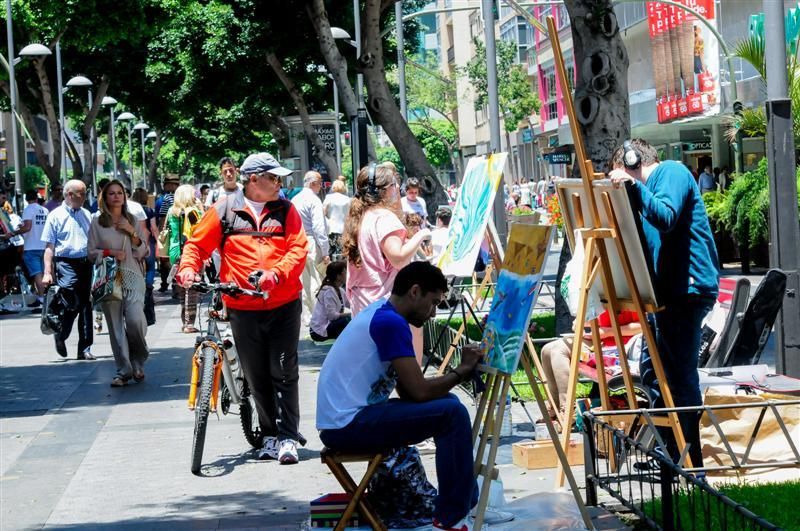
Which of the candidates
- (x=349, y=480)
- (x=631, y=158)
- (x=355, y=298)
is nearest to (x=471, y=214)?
(x=355, y=298)

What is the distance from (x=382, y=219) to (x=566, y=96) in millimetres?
2032

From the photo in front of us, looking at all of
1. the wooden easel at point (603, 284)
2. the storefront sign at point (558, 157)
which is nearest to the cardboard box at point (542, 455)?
the wooden easel at point (603, 284)

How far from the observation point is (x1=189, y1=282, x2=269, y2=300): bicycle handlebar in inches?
332

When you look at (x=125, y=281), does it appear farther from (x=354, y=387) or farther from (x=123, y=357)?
(x=354, y=387)

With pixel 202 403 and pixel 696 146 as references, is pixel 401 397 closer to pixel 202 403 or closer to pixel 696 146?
pixel 202 403

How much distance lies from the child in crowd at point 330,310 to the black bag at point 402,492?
4285 mm

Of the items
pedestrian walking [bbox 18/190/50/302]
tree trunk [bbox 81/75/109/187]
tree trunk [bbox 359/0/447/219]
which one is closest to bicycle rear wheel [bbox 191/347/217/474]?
tree trunk [bbox 359/0/447/219]

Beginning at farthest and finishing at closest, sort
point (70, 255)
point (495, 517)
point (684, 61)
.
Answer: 1. point (684, 61)
2. point (70, 255)
3. point (495, 517)

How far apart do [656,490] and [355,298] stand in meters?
2.43

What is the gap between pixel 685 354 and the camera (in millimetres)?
7184

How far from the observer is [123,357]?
1269cm

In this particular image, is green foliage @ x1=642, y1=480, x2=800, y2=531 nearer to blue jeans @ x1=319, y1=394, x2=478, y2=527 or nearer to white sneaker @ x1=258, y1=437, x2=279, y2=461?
blue jeans @ x1=319, y1=394, x2=478, y2=527

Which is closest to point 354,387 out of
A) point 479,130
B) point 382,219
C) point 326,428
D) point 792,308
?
point 326,428

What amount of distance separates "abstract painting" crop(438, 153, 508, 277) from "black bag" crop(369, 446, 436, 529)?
233cm
